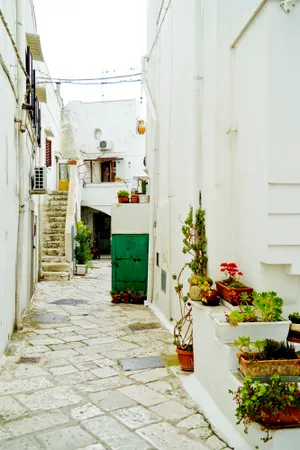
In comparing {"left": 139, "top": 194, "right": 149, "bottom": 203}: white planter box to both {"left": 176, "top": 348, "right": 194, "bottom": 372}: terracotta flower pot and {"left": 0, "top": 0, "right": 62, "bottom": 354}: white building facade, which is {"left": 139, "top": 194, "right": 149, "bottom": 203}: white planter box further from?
{"left": 176, "top": 348, "right": 194, "bottom": 372}: terracotta flower pot

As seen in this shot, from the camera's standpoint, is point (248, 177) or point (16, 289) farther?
point (16, 289)

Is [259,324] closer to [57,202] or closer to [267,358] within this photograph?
[267,358]

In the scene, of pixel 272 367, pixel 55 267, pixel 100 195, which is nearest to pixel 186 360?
pixel 272 367

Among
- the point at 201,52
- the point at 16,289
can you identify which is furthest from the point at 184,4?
the point at 16,289

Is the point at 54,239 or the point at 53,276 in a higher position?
the point at 54,239

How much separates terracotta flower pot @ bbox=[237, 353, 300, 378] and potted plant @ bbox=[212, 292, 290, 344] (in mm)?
435

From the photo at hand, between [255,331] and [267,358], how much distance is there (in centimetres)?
39

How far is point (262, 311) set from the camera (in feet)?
11.6

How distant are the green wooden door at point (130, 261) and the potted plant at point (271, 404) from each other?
278 inches

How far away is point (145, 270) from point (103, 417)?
6274 millimetres

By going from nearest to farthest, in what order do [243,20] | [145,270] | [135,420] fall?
[135,420] → [243,20] → [145,270]

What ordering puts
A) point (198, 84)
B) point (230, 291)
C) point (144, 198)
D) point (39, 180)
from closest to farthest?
point (230, 291) → point (198, 84) → point (39, 180) → point (144, 198)

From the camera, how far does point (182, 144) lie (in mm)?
6469

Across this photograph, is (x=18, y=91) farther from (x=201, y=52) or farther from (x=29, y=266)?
(x=29, y=266)
